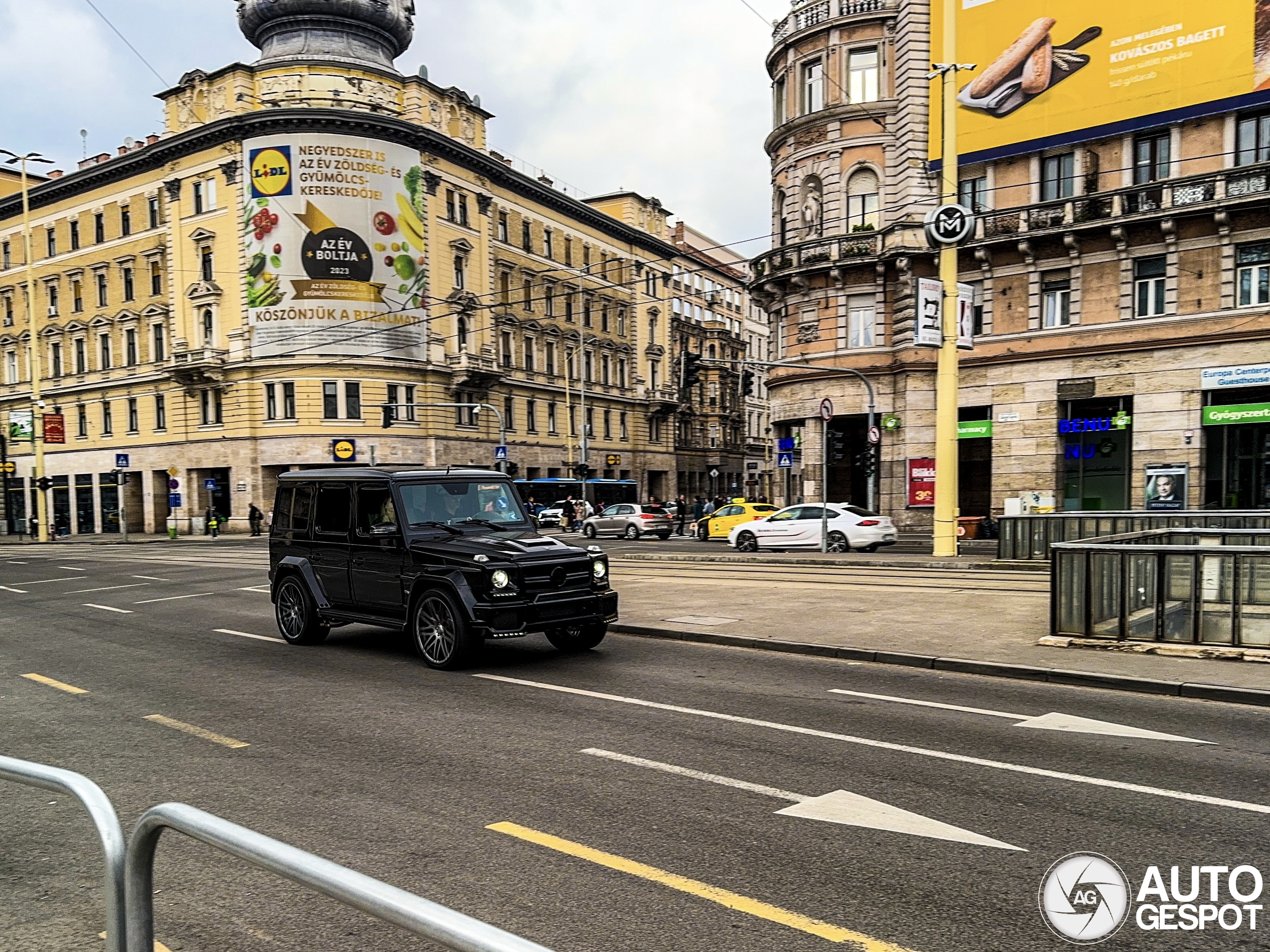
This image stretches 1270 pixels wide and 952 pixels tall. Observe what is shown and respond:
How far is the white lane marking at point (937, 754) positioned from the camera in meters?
5.61

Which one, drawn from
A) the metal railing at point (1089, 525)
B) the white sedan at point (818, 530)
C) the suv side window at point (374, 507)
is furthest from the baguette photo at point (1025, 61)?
the suv side window at point (374, 507)

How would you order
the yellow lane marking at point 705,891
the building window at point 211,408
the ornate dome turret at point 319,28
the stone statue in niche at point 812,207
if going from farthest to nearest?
the building window at point 211,408 < the ornate dome turret at point 319,28 < the stone statue in niche at point 812,207 < the yellow lane marking at point 705,891

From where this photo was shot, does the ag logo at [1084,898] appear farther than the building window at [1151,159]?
No

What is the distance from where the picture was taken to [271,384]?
50.3m

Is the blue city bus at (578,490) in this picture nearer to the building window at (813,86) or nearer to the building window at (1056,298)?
the building window at (813,86)

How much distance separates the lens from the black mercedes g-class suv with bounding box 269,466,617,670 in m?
9.93

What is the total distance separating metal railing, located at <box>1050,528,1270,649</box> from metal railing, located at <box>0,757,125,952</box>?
998 centimetres

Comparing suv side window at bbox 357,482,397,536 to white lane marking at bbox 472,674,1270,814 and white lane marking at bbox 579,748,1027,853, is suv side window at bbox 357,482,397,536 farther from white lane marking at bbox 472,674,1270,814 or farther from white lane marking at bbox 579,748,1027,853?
white lane marking at bbox 579,748,1027,853

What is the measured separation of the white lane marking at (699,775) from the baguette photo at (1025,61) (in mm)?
32627

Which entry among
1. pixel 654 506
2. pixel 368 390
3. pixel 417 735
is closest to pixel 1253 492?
pixel 654 506

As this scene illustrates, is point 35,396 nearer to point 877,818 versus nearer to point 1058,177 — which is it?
point 1058,177

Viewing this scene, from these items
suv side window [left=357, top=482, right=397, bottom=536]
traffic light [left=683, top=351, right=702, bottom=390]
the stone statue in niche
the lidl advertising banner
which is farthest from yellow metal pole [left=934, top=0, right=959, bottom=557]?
the lidl advertising banner

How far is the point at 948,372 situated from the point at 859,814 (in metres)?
17.2

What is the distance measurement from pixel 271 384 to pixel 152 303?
37.6ft
